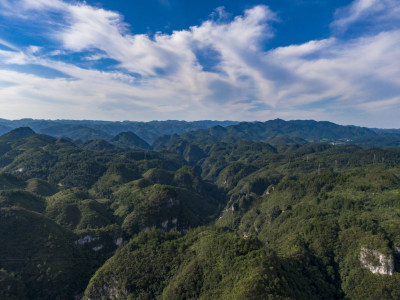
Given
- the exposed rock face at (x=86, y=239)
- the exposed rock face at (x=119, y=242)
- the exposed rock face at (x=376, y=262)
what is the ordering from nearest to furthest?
the exposed rock face at (x=376, y=262) → the exposed rock face at (x=86, y=239) → the exposed rock face at (x=119, y=242)

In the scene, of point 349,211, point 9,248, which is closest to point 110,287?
point 9,248

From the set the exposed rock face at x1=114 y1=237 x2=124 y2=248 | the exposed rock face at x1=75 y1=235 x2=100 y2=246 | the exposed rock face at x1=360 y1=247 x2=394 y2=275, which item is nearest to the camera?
the exposed rock face at x1=360 y1=247 x2=394 y2=275

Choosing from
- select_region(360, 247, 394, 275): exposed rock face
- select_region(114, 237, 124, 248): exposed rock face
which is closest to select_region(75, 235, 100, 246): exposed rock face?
select_region(114, 237, 124, 248): exposed rock face

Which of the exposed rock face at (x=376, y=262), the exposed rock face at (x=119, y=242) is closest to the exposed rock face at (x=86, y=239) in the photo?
the exposed rock face at (x=119, y=242)

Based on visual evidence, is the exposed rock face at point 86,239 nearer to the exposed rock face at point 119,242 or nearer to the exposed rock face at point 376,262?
the exposed rock face at point 119,242

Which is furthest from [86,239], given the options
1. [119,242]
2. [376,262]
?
[376,262]

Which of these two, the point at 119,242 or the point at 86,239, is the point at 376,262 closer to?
the point at 119,242

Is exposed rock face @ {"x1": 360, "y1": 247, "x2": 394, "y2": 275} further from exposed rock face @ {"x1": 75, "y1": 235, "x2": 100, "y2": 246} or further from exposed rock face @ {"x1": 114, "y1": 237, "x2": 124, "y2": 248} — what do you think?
exposed rock face @ {"x1": 75, "y1": 235, "x2": 100, "y2": 246}

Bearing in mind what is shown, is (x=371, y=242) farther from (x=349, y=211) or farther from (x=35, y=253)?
(x=35, y=253)
